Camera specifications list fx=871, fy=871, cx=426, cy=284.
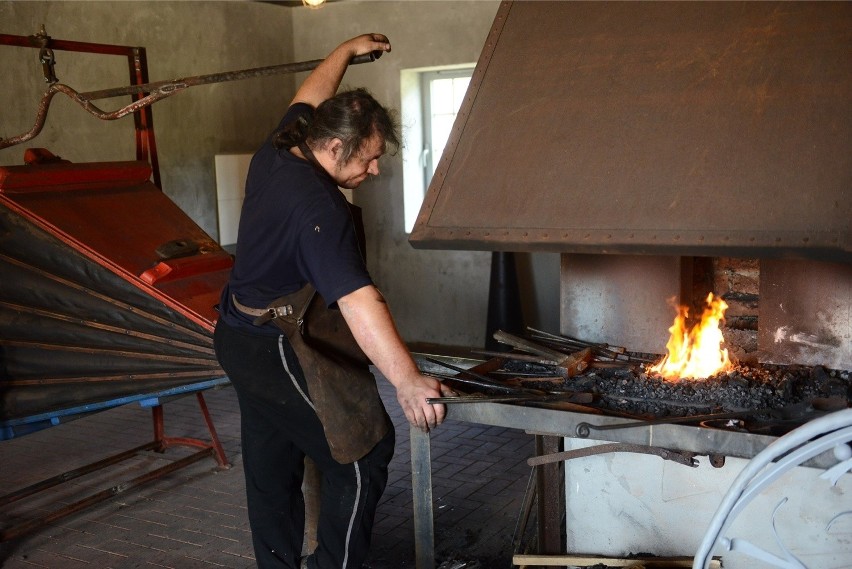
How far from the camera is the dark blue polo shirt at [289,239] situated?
2553mm

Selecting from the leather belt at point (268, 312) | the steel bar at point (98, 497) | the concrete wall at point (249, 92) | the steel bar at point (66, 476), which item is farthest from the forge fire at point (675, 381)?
the concrete wall at point (249, 92)

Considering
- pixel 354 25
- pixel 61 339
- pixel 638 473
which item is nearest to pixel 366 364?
pixel 638 473

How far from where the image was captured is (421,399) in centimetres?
264

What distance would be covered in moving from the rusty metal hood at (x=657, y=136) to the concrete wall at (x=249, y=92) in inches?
144

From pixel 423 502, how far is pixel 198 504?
5.77 feet

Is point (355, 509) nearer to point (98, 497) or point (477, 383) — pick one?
point (477, 383)

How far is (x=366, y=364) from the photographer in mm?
2920

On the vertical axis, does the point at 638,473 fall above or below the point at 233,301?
below

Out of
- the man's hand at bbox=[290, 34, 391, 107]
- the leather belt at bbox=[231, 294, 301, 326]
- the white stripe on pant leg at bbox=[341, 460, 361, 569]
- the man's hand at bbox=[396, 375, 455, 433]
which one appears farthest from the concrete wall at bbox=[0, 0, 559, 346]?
the man's hand at bbox=[396, 375, 455, 433]

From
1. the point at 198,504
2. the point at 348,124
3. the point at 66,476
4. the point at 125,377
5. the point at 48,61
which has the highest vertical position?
the point at 48,61

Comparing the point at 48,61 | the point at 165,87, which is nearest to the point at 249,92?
the point at 48,61

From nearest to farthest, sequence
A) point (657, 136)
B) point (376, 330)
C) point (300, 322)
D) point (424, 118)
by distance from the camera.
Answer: point (376, 330) < point (300, 322) < point (657, 136) < point (424, 118)

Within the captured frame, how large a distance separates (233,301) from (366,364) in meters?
0.50

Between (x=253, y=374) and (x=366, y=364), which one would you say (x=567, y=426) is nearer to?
(x=366, y=364)
